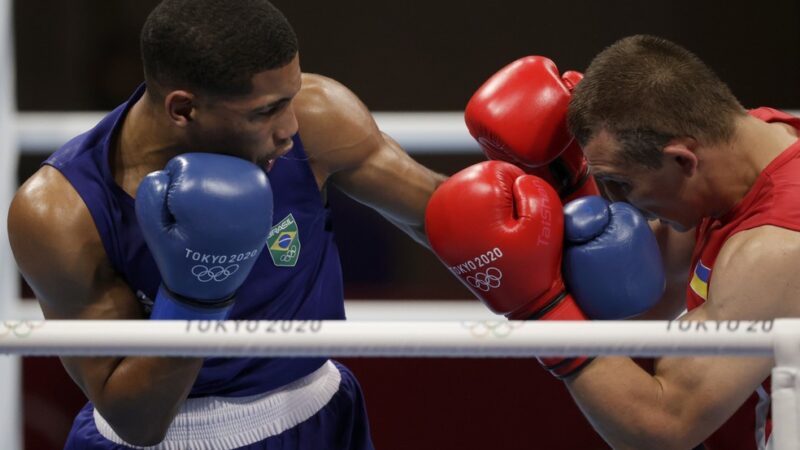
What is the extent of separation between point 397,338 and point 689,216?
Result: 828 millimetres

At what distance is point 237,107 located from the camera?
5.42 ft

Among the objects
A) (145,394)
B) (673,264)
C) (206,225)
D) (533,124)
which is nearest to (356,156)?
(533,124)

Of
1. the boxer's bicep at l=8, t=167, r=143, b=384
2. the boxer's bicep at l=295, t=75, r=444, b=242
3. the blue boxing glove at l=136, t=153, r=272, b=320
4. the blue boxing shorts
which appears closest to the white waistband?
the blue boxing shorts

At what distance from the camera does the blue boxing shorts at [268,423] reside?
179cm

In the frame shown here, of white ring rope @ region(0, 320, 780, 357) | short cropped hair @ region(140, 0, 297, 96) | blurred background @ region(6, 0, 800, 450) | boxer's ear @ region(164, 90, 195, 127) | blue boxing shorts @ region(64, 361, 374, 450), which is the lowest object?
blurred background @ region(6, 0, 800, 450)

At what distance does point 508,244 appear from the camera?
1.74 m

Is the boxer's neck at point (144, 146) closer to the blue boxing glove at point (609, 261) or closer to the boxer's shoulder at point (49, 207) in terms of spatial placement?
the boxer's shoulder at point (49, 207)

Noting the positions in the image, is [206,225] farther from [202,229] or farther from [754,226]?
[754,226]

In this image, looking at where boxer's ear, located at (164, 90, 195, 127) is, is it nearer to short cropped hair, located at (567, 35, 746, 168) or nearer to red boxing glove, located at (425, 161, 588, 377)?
red boxing glove, located at (425, 161, 588, 377)

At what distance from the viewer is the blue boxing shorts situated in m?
1.79

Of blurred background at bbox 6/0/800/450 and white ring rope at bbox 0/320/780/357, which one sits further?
blurred background at bbox 6/0/800/450

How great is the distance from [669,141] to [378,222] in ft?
7.03

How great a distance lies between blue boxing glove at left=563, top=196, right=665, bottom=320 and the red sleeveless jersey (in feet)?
0.36

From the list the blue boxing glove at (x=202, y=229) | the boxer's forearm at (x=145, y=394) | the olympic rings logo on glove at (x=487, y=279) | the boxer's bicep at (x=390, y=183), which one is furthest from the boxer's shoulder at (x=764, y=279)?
the boxer's forearm at (x=145, y=394)
